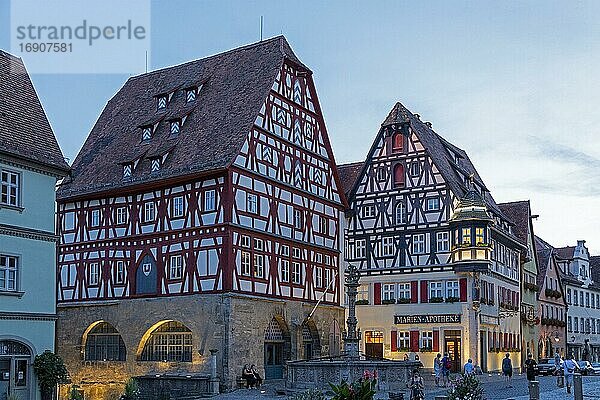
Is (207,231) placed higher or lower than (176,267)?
higher

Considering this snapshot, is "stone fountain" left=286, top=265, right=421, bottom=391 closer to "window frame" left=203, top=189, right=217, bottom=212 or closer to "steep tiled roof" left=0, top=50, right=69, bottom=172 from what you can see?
"window frame" left=203, top=189, right=217, bottom=212

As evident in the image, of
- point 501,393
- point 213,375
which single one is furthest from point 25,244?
point 501,393

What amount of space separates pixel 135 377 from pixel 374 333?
1688 centimetres

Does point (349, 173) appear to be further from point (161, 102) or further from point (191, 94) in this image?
point (161, 102)

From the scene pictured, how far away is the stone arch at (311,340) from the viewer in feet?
151

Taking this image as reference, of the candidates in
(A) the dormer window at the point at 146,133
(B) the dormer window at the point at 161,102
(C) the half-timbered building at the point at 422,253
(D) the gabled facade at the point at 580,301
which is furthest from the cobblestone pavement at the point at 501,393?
(D) the gabled facade at the point at 580,301

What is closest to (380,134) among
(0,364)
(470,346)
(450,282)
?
(450,282)

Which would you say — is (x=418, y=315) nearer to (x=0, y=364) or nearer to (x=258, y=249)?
(x=258, y=249)

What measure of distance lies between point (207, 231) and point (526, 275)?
31.3 m

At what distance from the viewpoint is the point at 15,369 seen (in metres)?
28.2

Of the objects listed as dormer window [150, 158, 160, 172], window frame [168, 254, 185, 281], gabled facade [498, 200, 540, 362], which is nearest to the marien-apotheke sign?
gabled facade [498, 200, 540, 362]

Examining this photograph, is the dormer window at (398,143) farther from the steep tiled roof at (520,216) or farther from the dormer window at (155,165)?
the dormer window at (155,165)

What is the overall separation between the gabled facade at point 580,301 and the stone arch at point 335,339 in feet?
110

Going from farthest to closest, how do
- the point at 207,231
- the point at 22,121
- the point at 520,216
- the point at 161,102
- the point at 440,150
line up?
the point at 520,216 < the point at 440,150 < the point at 161,102 < the point at 207,231 < the point at 22,121
